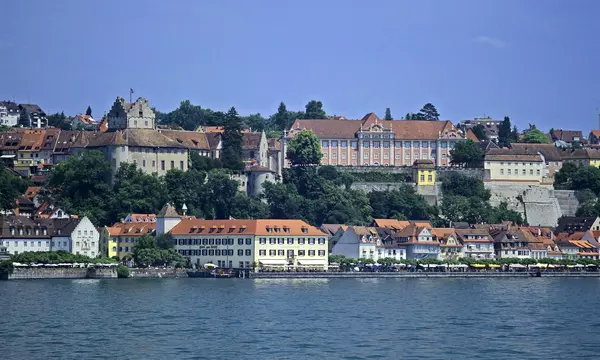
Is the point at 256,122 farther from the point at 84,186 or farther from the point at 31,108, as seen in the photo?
the point at 84,186

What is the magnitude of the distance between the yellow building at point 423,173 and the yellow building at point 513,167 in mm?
5428

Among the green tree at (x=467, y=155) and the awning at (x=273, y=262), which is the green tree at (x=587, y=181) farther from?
the awning at (x=273, y=262)

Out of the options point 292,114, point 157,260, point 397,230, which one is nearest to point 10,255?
point 157,260

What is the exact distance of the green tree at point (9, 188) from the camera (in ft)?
315

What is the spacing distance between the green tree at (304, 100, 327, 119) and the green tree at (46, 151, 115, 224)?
182ft

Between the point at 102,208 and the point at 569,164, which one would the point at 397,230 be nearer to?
the point at 102,208

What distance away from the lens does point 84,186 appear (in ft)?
326

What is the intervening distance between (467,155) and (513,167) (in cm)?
402

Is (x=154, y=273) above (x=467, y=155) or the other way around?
the other way around

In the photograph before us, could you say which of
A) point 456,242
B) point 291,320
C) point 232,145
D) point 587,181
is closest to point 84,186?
point 232,145

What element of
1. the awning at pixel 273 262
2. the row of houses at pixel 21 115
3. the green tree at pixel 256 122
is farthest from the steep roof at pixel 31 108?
the awning at pixel 273 262

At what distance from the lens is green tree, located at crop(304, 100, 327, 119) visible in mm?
153625

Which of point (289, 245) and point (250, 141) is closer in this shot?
point (289, 245)

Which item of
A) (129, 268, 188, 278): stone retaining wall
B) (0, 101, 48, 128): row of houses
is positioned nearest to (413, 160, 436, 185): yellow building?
(129, 268, 188, 278): stone retaining wall
